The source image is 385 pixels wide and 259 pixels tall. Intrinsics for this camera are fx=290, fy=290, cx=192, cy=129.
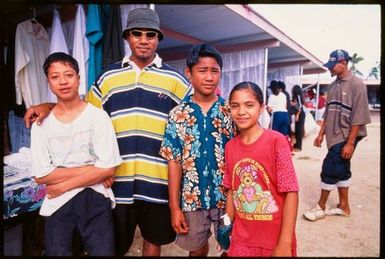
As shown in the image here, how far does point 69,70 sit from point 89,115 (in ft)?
0.93

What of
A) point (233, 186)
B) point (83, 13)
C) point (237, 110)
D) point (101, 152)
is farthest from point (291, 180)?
point (83, 13)

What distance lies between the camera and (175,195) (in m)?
1.80

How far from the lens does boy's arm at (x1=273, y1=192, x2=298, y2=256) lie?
5.10 ft

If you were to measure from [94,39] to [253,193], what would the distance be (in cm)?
209

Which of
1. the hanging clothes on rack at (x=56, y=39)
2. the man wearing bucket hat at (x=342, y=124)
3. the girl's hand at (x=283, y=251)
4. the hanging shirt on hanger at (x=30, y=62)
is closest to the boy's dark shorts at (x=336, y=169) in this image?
the man wearing bucket hat at (x=342, y=124)

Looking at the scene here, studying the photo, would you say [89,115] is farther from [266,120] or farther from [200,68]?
[266,120]

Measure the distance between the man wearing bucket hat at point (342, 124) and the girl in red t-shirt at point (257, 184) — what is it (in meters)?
2.08

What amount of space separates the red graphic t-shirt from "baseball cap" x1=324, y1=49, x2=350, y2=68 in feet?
7.65

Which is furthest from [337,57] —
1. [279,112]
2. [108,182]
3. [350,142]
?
[279,112]

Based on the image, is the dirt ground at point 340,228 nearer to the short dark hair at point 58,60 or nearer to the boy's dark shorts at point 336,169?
the boy's dark shorts at point 336,169

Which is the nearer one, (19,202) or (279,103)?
(19,202)

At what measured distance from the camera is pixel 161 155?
6.05ft

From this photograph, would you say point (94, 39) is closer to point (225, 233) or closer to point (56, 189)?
point (56, 189)

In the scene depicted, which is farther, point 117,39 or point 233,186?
point 117,39
